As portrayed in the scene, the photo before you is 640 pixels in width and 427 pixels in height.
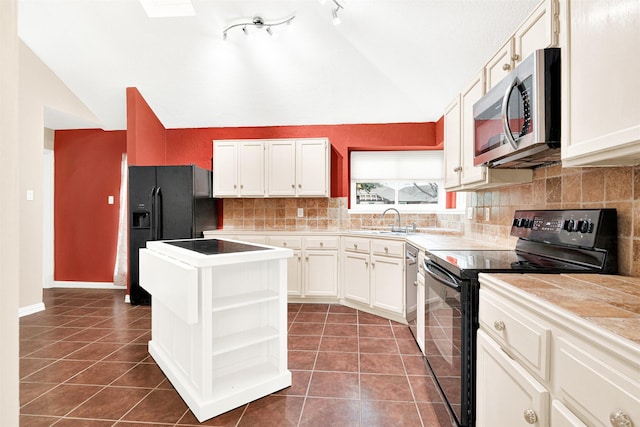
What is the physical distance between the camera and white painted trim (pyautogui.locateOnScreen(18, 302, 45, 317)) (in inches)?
139

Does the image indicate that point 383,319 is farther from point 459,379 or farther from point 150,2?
point 150,2

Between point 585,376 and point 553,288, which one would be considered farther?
point 553,288

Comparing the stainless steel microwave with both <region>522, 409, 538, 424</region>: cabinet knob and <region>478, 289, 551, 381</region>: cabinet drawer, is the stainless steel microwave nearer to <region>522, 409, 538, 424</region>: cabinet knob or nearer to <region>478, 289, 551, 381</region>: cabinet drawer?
<region>478, 289, 551, 381</region>: cabinet drawer

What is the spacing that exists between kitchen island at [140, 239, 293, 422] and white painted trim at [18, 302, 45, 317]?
2.41 meters

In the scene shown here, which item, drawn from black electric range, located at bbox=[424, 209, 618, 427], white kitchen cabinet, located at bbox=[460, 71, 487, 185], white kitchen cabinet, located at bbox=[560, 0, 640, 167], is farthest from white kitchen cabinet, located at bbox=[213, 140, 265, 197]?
white kitchen cabinet, located at bbox=[560, 0, 640, 167]

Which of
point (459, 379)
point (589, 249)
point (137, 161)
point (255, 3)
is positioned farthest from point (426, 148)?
point (137, 161)

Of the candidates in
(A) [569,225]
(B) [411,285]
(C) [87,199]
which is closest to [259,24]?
(B) [411,285]

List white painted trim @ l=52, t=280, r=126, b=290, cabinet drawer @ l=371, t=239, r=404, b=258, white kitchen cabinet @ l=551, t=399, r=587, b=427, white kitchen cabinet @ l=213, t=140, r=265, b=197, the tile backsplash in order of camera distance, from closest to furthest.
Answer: white kitchen cabinet @ l=551, t=399, r=587, b=427, the tile backsplash, cabinet drawer @ l=371, t=239, r=404, b=258, white kitchen cabinet @ l=213, t=140, r=265, b=197, white painted trim @ l=52, t=280, r=126, b=290

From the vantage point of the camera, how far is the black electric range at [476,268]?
1418 mm

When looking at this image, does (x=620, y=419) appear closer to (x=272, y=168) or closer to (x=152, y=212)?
(x=272, y=168)

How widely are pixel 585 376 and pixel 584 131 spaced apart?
2.82 ft

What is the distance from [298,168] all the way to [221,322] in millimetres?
2456

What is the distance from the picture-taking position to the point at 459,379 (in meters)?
1.53

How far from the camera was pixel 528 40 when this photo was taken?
1.61 m
